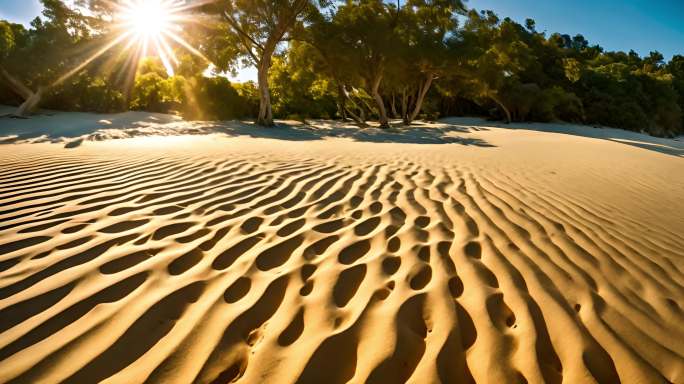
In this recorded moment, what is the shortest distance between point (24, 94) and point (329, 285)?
21104mm

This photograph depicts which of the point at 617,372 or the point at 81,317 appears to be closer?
the point at 617,372

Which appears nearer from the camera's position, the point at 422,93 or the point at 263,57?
the point at 263,57

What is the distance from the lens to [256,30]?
50.1ft

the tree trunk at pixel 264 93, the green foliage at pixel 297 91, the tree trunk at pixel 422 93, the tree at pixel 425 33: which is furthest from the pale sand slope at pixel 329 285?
the green foliage at pixel 297 91

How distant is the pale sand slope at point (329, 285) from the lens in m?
1.36

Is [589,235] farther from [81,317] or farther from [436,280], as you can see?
[81,317]

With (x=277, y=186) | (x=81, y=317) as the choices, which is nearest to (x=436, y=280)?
(x=81, y=317)

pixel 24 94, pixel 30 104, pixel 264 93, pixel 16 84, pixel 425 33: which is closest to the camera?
pixel 30 104

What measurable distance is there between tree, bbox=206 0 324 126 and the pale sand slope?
12.8 meters

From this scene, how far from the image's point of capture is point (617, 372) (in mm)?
1362

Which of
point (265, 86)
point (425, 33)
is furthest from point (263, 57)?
point (425, 33)

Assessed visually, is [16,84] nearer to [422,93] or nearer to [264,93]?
[264,93]

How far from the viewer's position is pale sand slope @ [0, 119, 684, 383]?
1.36m

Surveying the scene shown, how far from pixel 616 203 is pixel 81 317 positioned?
5.07 m
